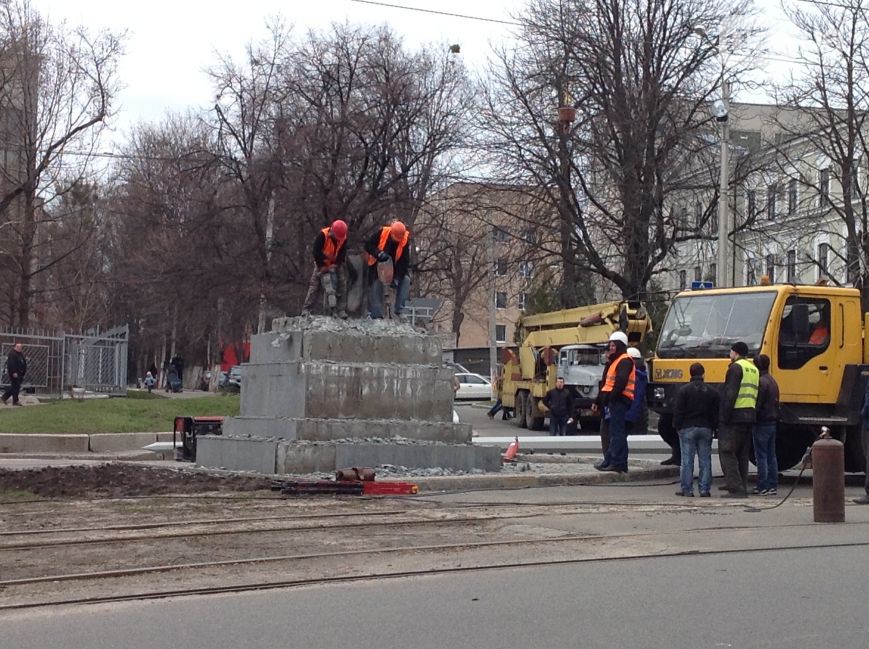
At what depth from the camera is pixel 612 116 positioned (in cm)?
3353

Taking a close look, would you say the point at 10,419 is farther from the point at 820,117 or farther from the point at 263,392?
the point at 820,117

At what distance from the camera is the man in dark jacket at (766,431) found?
1491cm

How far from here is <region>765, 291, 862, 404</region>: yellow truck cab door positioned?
16328 mm

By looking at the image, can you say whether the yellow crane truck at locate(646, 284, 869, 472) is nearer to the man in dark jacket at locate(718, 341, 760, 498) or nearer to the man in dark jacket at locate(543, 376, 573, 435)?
the man in dark jacket at locate(718, 341, 760, 498)

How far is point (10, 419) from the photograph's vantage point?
23859 millimetres

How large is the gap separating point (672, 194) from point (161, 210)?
788 inches

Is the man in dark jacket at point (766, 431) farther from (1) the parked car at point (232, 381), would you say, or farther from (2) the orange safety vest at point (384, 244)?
(1) the parked car at point (232, 381)

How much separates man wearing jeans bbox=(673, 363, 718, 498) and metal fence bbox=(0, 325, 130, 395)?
80.3ft

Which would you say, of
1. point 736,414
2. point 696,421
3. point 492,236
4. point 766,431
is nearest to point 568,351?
point 492,236

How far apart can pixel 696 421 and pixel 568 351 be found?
1683cm

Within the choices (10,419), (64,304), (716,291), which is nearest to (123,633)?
(716,291)

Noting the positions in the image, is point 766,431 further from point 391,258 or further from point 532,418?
point 532,418

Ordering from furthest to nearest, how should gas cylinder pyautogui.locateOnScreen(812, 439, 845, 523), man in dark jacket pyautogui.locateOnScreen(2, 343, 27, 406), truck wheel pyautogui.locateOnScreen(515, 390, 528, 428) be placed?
truck wheel pyautogui.locateOnScreen(515, 390, 528, 428) → man in dark jacket pyautogui.locateOnScreen(2, 343, 27, 406) → gas cylinder pyautogui.locateOnScreen(812, 439, 845, 523)

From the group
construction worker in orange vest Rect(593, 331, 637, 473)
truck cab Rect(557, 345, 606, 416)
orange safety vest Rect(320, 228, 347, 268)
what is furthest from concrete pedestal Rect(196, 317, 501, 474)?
truck cab Rect(557, 345, 606, 416)
